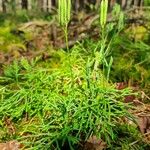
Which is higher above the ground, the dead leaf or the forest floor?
the forest floor

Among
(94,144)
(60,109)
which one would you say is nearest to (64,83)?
(60,109)

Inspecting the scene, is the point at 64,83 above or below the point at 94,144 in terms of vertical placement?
above

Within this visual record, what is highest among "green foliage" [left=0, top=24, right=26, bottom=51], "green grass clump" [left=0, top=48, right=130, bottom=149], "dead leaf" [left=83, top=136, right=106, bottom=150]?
"green foliage" [left=0, top=24, right=26, bottom=51]

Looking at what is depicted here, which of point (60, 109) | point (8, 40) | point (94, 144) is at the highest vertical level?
point (8, 40)

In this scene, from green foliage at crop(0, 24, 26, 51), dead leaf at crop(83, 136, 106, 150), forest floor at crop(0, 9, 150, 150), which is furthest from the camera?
green foliage at crop(0, 24, 26, 51)

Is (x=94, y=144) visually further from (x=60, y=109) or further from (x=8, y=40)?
(x=8, y=40)

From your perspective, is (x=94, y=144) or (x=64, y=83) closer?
(x=94, y=144)

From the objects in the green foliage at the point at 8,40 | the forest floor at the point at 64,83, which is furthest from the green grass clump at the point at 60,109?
the green foliage at the point at 8,40

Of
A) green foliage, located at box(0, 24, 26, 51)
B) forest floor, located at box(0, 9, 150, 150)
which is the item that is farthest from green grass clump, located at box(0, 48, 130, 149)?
green foliage, located at box(0, 24, 26, 51)

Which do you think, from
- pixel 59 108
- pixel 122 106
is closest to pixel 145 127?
pixel 122 106

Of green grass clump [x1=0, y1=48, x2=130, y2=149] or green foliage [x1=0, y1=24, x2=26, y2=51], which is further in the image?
green foliage [x1=0, y1=24, x2=26, y2=51]

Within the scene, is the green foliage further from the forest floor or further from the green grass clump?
the green grass clump
